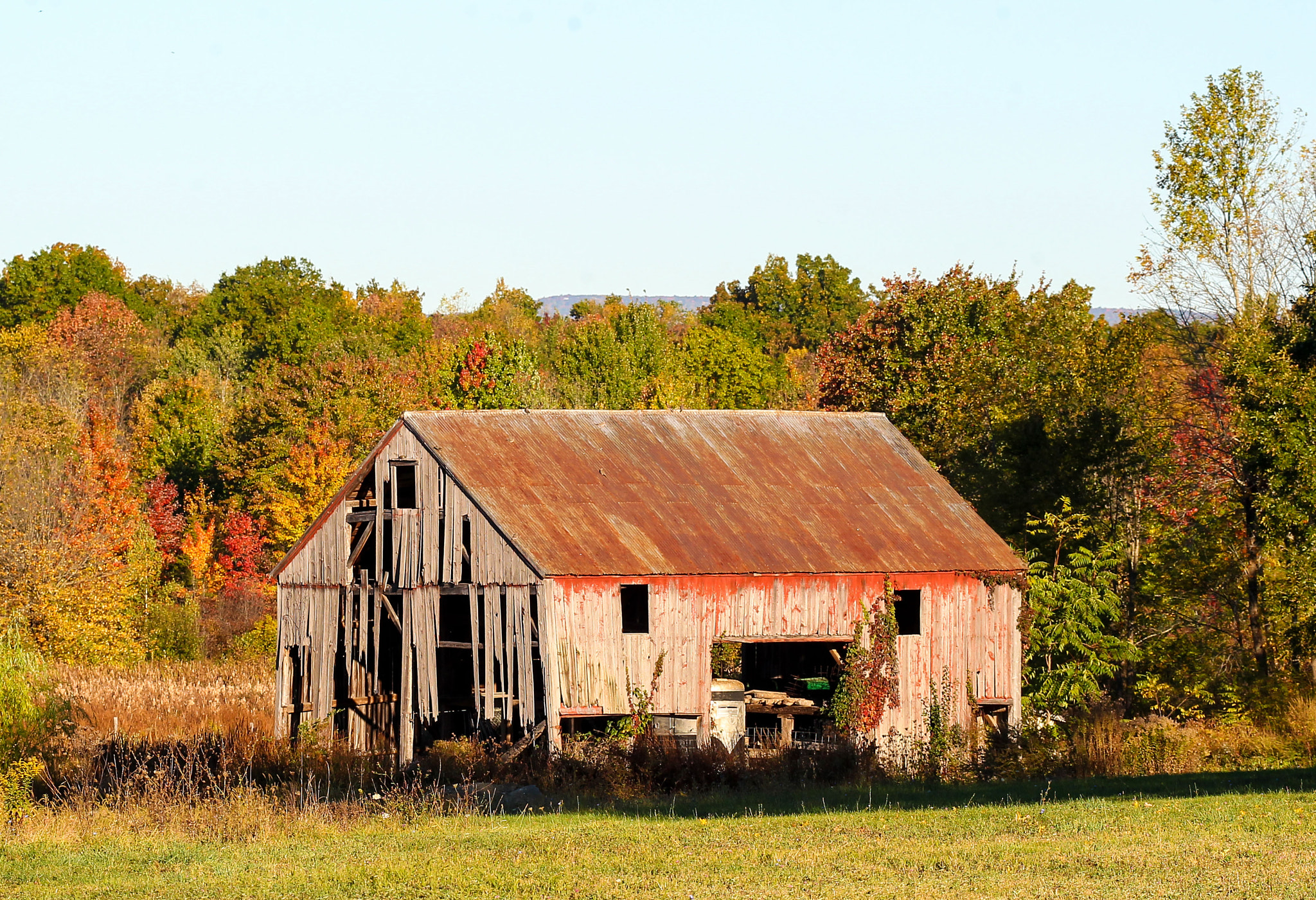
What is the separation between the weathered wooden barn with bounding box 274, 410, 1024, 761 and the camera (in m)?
27.9

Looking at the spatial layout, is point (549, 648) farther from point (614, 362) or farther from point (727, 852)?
point (614, 362)

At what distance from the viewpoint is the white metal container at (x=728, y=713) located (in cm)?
2969

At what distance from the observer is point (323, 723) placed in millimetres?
32062

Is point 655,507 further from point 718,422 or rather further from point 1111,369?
point 1111,369

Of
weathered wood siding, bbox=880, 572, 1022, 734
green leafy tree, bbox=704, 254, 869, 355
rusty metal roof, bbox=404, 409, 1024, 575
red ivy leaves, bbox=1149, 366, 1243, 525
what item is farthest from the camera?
green leafy tree, bbox=704, 254, 869, 355

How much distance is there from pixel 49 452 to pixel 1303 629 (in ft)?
Result: 128

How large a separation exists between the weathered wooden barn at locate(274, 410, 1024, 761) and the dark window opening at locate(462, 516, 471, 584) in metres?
0.13

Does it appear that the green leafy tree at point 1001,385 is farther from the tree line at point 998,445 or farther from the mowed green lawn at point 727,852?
the mowed green lawn at point 727,852

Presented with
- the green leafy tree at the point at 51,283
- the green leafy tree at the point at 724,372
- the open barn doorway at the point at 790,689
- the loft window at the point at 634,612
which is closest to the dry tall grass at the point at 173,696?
the loft window at the point at 634,612

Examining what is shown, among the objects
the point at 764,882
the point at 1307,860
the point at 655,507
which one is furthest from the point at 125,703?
the point at 1307,860

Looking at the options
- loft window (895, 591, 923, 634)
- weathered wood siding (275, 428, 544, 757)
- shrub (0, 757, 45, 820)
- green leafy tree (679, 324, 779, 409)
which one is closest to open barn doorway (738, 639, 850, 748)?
loft window (895, 591, 923, 634)

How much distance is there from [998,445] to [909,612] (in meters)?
7.21

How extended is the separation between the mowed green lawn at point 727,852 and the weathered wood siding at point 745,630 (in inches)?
290

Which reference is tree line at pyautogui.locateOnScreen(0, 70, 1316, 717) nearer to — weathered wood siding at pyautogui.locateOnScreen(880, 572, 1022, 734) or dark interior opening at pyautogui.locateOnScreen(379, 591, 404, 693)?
weathered wood siding at pyautogui.locateOnScreen(880, 572, 1022, 734)
